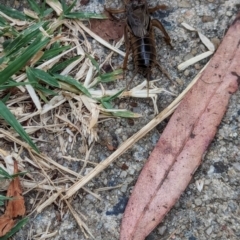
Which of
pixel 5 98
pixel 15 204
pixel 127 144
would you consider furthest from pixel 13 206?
pixel 127 144

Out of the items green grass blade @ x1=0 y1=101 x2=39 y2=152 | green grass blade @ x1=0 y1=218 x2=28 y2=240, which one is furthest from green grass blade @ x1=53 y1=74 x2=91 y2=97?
green grass blade @ x1=0 y1=218 x2=28 y2=240

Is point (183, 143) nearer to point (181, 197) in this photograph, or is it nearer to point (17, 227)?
point (181, 197)

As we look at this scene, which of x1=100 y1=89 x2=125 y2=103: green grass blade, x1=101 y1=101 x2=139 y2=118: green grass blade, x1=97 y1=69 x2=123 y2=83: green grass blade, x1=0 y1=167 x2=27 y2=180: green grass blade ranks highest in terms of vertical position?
x1=0 y1=167 x2=27 y2=180: green grass blade

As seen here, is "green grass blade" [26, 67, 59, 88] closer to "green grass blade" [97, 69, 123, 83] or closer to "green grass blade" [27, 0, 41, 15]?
"green grass blade" [97, 69, 123, 83]

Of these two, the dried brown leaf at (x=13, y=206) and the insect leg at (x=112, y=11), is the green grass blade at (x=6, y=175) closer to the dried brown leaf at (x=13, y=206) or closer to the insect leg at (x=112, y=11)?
the dried brown leaf at (x=13, y=206)

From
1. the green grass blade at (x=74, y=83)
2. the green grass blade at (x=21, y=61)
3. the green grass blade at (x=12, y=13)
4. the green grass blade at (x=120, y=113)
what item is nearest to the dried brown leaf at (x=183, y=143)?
the green grass blade at (x=120, y=113)

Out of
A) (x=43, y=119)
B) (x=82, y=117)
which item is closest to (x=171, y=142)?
(x=82, y=117)
